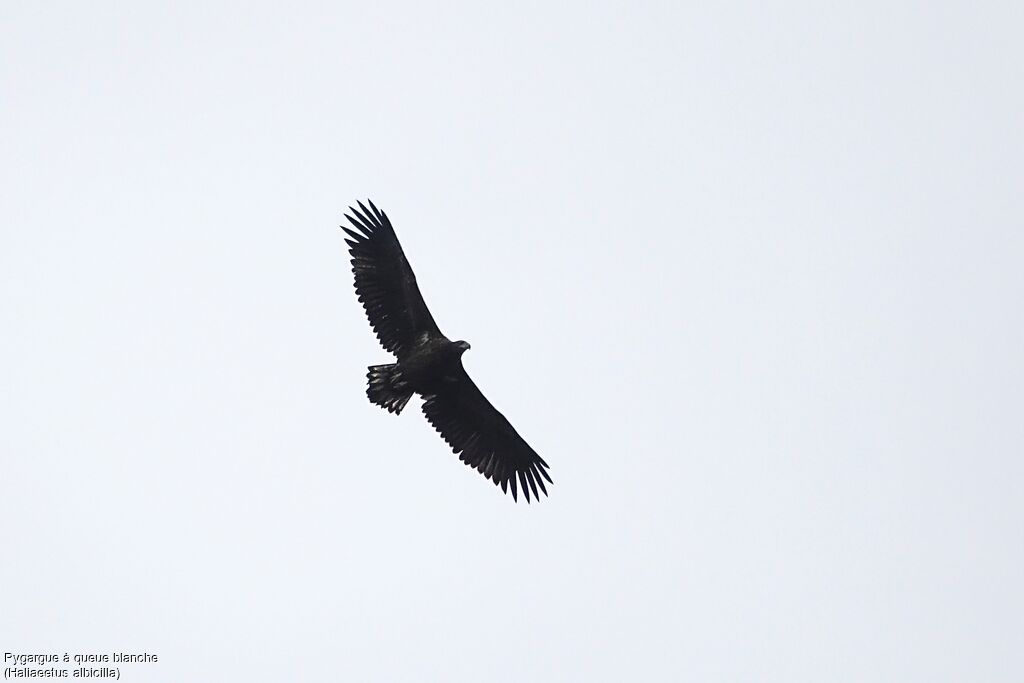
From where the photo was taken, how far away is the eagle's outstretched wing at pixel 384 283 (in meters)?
27.1

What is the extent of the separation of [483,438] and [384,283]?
3867 mm

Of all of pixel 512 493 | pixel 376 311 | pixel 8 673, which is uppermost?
pixel 376 311

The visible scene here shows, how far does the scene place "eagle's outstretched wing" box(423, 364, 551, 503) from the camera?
2806 centimetres

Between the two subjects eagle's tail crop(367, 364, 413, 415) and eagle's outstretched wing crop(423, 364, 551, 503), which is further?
eagle's outstretched wing crop(423, 364, 551, 503)

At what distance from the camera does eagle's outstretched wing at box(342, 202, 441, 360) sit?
27.1 m

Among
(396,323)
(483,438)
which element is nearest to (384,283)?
(396,323)

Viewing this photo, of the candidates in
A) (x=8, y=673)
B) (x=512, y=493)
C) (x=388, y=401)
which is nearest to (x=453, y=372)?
(x=388, y=401)

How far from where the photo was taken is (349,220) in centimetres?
2716

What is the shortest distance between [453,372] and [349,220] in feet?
11.6

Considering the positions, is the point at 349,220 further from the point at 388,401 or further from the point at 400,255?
the point at 388,401

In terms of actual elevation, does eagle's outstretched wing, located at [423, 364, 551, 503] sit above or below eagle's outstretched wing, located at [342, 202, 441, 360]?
below

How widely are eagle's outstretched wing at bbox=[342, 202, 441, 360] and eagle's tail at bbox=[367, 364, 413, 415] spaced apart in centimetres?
44

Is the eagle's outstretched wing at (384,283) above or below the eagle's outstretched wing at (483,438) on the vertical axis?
above

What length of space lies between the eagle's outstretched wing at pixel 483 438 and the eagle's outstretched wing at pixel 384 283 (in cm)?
150
